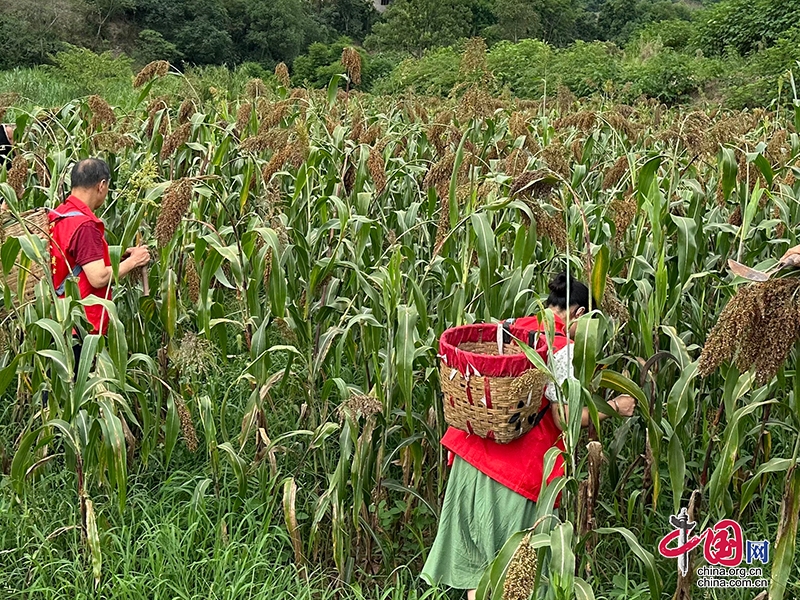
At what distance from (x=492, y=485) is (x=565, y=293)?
2.15ft

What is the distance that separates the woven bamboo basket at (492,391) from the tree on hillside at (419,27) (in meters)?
33.4

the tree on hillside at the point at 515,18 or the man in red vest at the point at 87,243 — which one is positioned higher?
the tree on hillside at the point at 515,18

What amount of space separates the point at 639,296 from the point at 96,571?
2.09m

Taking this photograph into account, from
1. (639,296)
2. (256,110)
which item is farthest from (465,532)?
(256,110)

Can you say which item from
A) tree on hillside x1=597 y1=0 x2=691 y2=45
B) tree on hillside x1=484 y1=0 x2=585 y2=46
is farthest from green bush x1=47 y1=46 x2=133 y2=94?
tree on hillside x1=597 y1=0 x2=691 y2=45

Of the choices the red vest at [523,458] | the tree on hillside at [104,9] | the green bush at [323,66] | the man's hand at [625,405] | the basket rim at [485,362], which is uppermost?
the tree on hillside at [104,9]

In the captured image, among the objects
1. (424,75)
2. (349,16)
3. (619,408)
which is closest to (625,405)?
Result: (619,408)

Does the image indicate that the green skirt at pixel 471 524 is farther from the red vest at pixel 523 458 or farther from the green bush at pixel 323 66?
the green bush at pixel 323 66

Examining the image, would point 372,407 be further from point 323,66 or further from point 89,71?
point 323,66

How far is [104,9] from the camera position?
36.2 meters

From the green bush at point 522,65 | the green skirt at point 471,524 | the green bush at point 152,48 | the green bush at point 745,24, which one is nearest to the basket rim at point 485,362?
the green skirt at point 471,524

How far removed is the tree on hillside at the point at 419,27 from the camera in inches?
1356

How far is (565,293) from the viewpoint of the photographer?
251cm

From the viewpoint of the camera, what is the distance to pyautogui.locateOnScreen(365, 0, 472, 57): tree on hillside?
34.4m
